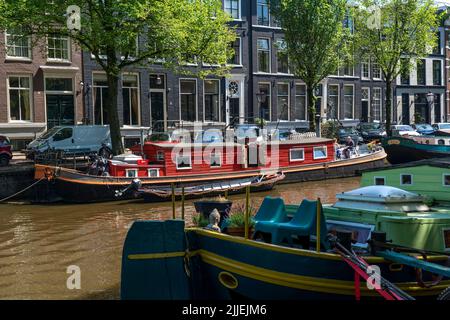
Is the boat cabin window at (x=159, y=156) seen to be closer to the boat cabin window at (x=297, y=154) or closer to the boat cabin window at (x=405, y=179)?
the boat cabin window at (x=297, y=154)

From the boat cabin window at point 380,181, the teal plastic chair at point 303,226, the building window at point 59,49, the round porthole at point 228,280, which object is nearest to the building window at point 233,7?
the building window at point 59,49

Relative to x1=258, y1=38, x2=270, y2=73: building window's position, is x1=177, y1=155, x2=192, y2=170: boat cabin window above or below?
below

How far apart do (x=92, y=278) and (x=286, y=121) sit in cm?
3161

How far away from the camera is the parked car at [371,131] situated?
39.8 meters

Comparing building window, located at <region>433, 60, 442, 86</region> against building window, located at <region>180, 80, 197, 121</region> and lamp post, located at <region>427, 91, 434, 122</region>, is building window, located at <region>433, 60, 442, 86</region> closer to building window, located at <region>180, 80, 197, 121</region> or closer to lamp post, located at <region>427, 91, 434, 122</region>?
lamp post, located at <region>427, 91, 434, 122</region>

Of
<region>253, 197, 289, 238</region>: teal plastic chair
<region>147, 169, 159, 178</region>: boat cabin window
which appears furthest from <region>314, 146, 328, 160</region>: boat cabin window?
<region>253, 197, 289, 238</region>: teal plastic chair

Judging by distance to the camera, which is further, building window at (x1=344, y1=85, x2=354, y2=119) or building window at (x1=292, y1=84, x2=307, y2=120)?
building window at (x1=344, y1=85, x2=354, y2=119)

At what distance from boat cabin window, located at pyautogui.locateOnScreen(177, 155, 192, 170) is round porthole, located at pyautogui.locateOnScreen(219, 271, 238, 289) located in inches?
605

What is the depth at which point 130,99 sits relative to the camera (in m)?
34.9

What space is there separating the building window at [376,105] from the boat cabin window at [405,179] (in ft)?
125

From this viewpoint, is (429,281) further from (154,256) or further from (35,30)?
(35,30)

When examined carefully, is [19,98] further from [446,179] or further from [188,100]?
[446,179]

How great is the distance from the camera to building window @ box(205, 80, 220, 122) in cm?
A: 3816

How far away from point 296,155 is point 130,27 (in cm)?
949
